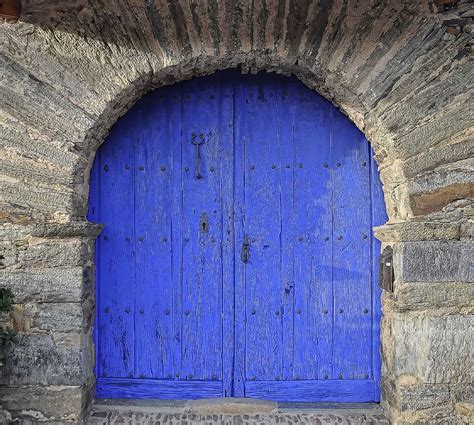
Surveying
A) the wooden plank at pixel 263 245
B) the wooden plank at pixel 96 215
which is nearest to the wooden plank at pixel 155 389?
the wooden plank at pixel 96 215

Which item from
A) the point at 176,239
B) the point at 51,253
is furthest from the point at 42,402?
the point at 176,239

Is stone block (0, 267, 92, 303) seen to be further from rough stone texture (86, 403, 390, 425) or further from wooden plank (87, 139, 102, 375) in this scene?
rough stone texture (86, 403, 390, 425)

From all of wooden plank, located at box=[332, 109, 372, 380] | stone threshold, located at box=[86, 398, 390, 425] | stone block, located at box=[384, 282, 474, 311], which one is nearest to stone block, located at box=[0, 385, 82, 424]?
stone threshold, located at box=[86, 398, 390, 425]

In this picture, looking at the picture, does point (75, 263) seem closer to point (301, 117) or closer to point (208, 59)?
point (208, 59)

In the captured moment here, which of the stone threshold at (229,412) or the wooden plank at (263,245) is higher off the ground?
the wooden plank at (263,245)

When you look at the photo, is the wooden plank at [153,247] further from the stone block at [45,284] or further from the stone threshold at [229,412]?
the stone block at [45,284]

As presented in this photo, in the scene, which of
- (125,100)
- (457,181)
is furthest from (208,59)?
(457,181)

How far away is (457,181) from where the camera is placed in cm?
249

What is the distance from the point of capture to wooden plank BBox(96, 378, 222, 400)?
9.30 ft

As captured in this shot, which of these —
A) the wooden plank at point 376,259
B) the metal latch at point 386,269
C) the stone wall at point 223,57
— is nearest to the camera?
the stone wall at point 223,57

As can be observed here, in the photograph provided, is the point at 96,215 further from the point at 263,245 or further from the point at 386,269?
the point at 386,269

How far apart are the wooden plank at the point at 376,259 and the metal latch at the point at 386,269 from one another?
10 cm

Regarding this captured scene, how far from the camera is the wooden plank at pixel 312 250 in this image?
282cm

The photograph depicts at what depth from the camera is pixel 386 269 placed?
2.64m
